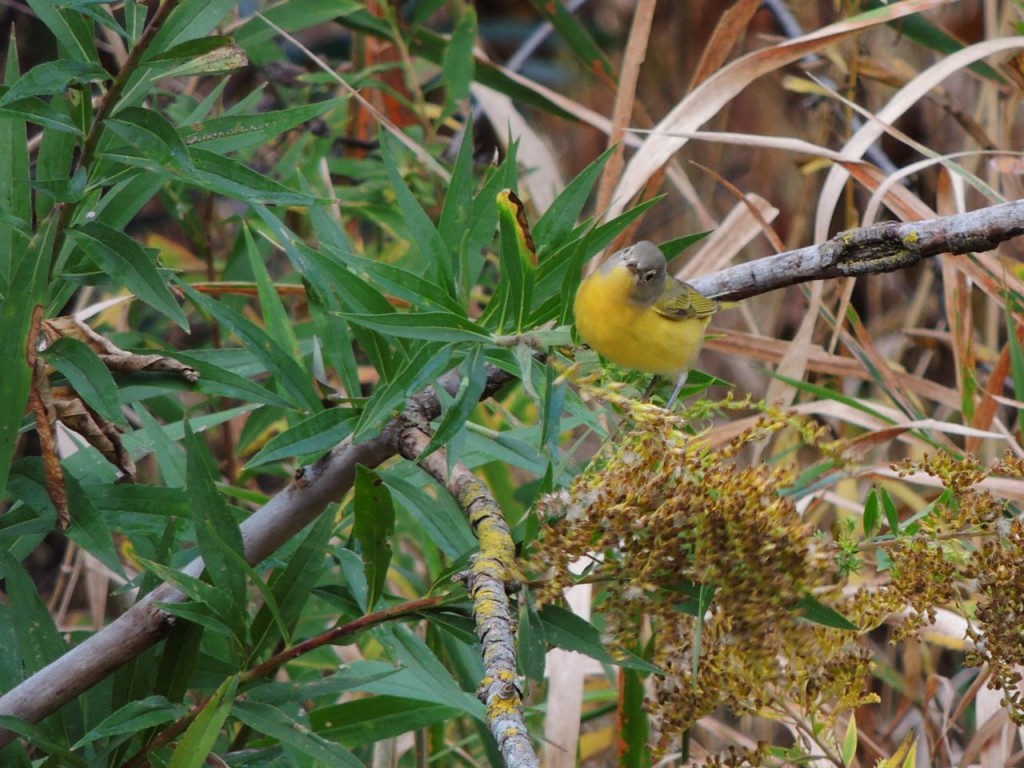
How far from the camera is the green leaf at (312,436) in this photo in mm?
1400

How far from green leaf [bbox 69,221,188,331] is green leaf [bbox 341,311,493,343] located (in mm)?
274

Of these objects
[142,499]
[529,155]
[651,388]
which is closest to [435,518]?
[651,388]

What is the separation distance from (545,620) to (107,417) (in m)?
0.59

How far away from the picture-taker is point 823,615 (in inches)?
47.1

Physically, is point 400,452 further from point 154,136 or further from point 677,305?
point 677,305

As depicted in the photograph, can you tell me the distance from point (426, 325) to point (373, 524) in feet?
0.90

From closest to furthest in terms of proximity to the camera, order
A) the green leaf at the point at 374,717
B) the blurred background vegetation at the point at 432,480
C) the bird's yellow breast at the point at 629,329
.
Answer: the blurred background vegetation at the point at 432,480, the bird's yellow breast at the point at 629,329, the green leaf at the point at 374,717

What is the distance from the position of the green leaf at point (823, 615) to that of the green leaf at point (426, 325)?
1.52 feet

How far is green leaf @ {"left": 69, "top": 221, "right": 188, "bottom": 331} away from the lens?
1371 mm

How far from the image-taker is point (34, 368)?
55.3 inches

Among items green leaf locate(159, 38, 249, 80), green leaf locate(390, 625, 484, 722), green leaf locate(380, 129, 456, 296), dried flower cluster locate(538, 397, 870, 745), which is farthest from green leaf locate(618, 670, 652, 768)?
green leaf locate(159, 38, 249, 80)

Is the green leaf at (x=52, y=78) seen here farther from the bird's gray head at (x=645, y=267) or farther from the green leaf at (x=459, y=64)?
the green leaf at (x=459, y=64)

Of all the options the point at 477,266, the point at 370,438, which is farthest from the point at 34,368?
the point at 477,266

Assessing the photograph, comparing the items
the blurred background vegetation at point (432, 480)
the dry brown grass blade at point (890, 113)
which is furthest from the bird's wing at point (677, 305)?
the dry brown grass blade at point (890, 113)
